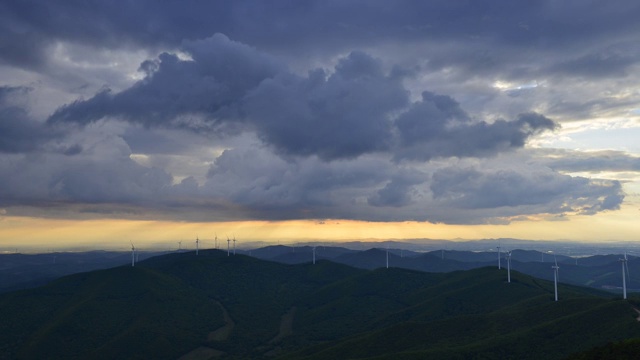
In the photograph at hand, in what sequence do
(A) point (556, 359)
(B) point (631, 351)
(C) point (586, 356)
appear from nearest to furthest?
1. (B) point (631, 351)
2. (C) point (586, 356)
3. (A) point (556, 359)

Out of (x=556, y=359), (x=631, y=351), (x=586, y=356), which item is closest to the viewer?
(x=631, y=351)

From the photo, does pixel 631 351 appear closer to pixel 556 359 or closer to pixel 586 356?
pixel 586 356

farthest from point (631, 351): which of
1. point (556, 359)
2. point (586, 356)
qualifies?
point (556, 359)

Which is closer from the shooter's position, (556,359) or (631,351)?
(631,351)

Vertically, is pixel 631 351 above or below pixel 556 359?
above

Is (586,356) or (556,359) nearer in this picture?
(586,356)

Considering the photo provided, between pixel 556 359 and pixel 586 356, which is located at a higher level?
pixel 586 356
